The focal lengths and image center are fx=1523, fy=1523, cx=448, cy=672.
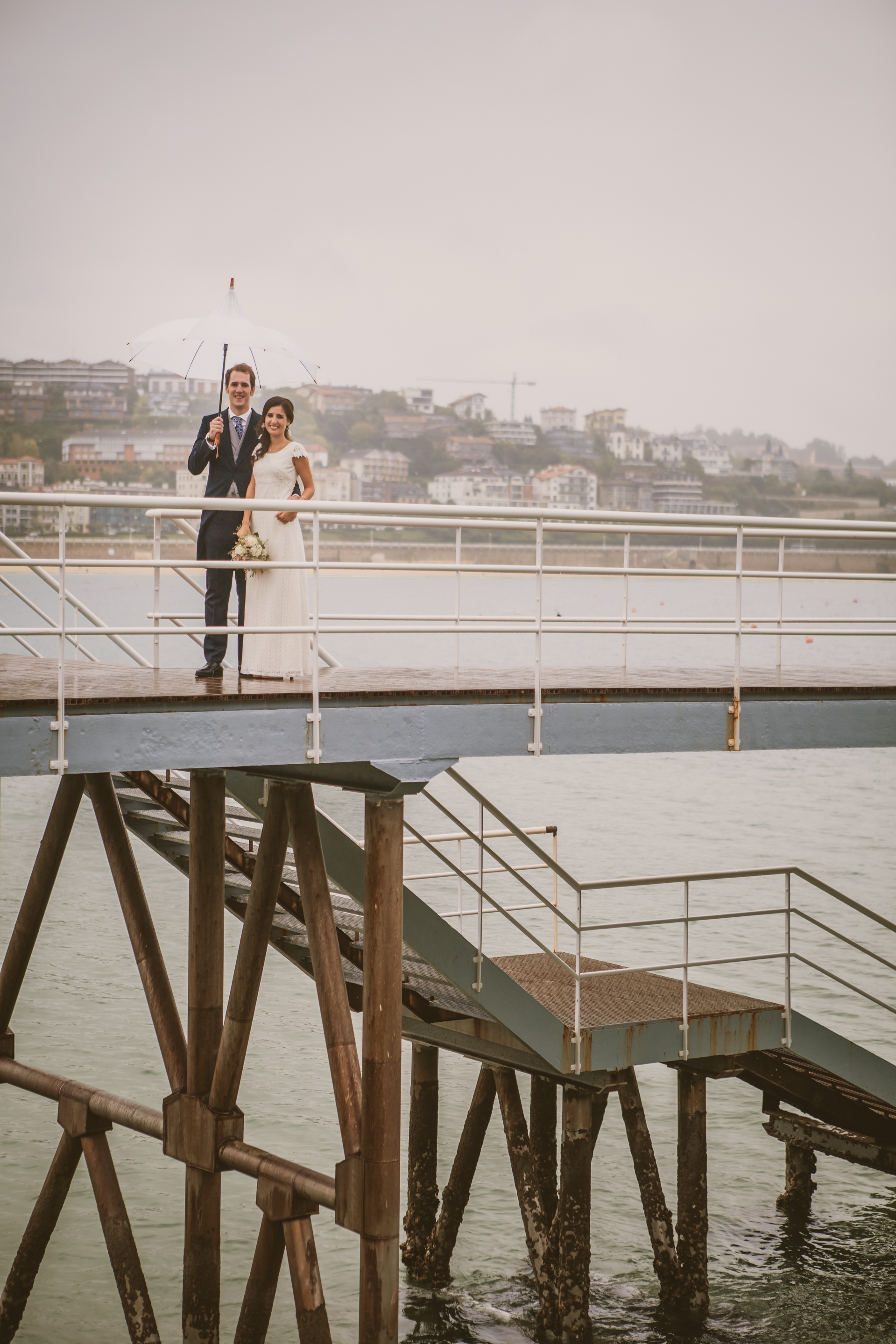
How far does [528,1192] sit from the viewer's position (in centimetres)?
1406

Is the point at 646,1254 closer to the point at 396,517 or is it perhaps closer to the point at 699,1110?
the point at 699,1110

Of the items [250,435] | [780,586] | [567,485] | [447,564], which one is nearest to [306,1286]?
[447,564]

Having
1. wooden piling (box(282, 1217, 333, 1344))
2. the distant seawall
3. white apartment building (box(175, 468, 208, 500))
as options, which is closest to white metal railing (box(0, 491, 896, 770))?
white apartment building (box(175, 468, 208, 500))

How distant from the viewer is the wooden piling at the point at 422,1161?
15266mm

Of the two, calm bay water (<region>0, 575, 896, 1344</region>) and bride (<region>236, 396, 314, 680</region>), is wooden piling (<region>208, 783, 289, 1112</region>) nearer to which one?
bride (<region>236, 396, 314, 680</region>)

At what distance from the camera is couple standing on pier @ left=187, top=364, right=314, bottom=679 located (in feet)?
33.1

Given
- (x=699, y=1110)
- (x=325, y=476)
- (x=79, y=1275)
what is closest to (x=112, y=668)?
(x=699, y=1110)

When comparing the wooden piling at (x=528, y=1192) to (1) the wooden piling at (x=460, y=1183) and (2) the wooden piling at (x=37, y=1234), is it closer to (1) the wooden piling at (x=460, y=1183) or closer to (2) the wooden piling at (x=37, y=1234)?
(1) the wooden piling at (x=460, y=1183)

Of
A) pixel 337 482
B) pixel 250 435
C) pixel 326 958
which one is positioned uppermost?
pixel 337 482

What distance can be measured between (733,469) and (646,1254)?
148070 mm

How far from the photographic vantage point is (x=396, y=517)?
9219mm

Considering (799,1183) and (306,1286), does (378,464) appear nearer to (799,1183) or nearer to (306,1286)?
Result: (799,1183)

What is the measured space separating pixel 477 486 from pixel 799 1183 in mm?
130732

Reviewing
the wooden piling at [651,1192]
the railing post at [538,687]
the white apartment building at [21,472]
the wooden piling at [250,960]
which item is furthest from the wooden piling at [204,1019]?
the white apartment building at [21,472]
